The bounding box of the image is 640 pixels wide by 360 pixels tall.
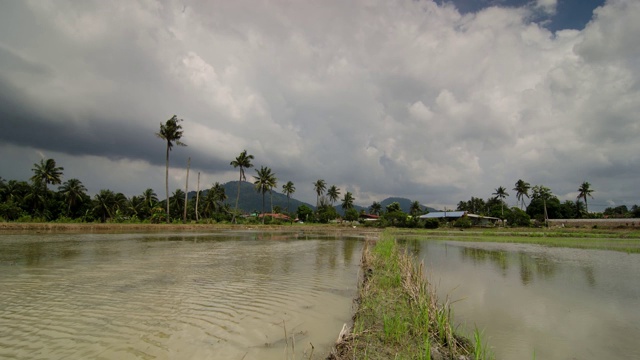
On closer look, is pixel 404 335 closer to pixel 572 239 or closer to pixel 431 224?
pixel 572 239

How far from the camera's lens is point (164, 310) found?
637 centimetres

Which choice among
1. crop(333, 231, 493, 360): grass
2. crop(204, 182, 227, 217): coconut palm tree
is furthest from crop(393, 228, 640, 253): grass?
crop(204, 182, 227, 217): coconut palm tree

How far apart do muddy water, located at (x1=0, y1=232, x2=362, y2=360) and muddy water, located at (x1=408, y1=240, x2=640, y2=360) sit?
9.72 feet

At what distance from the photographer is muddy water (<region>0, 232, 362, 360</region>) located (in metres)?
4.59

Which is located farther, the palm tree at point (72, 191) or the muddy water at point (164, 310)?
the palm tree at point (72, 191)

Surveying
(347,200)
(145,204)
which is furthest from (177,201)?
(347,200)

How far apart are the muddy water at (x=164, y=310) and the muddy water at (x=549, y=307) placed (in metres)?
2.96

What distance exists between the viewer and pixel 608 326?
20.7 feet

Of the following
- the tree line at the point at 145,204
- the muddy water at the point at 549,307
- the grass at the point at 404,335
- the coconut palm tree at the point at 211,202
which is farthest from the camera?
the coconut palm tree at the point at 211,202

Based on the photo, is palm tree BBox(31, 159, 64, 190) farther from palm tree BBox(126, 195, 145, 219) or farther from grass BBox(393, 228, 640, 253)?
grass BBox(393, 228, 640, 253)

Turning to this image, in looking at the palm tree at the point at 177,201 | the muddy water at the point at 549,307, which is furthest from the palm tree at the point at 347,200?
the muddy water at the point at 549,307

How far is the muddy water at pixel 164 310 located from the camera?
459 cm

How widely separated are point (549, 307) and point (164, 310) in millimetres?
8802

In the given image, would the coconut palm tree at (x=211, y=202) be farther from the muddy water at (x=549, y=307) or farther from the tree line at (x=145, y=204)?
the muddy water at (x=549, y=307)
